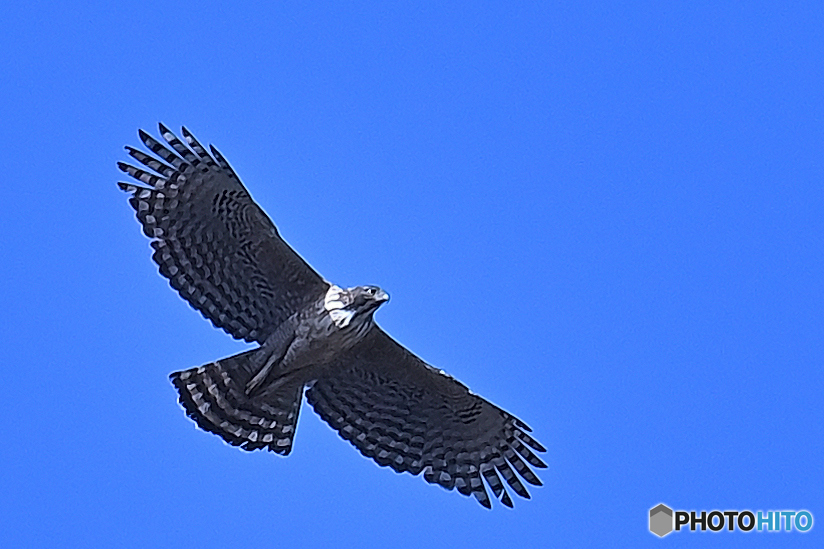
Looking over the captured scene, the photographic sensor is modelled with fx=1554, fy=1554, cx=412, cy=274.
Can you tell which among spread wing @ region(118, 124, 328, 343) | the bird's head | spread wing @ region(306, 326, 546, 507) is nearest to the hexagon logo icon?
spread wing @ region(306, 326, 546, 507)

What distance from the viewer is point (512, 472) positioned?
569 inches

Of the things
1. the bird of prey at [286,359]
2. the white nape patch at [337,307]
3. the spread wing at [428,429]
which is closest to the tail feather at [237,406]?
the bird of prey at [286,359]

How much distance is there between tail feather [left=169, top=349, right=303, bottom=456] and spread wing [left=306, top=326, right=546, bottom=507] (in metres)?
0.42

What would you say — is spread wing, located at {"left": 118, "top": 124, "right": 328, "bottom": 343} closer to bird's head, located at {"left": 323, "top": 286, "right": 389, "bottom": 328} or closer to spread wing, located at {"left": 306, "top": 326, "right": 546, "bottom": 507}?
bird's head, located at {"left": 323, "top": 286, "right": 389, "bottom": 328}

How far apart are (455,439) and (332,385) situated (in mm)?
1258

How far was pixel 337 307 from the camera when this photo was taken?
44.7ft

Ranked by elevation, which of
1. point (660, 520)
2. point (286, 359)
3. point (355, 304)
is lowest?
point (660, 520)

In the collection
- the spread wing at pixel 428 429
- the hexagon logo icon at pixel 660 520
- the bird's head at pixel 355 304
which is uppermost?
the bird's head at pixel 355 304

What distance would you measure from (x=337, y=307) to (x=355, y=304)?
19 cm

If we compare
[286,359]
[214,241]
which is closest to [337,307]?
[286,359]

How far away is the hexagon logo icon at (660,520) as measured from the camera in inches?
559

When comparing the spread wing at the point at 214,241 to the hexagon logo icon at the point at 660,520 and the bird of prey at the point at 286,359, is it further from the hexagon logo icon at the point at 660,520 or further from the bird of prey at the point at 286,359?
the hexagon logo icon at the point at 660,520

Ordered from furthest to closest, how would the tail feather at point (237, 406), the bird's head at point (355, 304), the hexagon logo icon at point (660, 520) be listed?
the hexagon logo icon at point (660, 520), the tail feather at point (237, 406), the bird's head at point (355, 304)

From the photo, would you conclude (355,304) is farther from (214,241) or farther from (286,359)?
(214,241)
